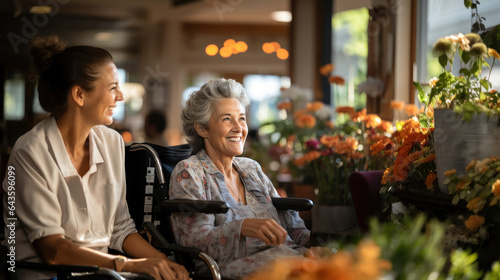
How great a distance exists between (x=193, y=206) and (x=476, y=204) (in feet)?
2.71

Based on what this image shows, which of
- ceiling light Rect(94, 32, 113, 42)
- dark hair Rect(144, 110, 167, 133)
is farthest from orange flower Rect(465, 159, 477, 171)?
ceiling light Rect(94, 32, 113, 42)

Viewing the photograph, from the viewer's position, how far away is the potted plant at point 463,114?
1.75 m

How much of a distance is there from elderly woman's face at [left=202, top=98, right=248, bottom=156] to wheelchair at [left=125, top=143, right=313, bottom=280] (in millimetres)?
194

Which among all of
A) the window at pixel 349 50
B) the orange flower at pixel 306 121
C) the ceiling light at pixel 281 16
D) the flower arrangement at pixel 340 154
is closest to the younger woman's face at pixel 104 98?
the flower arrangement at pixel 340 154

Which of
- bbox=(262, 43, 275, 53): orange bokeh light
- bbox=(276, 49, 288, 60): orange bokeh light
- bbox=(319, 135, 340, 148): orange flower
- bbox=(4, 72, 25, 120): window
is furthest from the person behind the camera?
bbox=(276, 49, 288, 60): orange bokeh light

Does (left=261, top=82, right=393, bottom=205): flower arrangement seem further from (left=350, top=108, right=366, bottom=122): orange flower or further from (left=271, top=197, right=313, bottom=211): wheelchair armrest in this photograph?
(left=271, top=197, right=313, bottom=211): wheelchair armrest

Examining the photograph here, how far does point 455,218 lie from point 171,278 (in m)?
0.86

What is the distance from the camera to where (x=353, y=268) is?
37.1 inches

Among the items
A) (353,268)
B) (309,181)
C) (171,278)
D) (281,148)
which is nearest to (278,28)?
(281,148)

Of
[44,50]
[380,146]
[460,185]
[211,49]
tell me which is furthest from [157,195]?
[211,49]

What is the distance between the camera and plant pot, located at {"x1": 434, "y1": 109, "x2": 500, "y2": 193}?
176 cm

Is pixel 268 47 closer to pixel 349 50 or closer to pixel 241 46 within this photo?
pixel 241 46

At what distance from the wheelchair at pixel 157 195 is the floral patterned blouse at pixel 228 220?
0.05m

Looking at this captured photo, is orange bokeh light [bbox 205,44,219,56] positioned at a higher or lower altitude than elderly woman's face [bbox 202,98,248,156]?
higher
